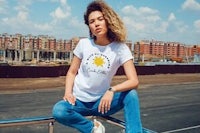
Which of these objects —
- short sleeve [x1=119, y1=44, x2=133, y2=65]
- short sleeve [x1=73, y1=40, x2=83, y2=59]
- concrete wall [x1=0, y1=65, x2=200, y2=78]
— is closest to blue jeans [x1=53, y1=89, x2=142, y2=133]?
short sleeve [x1=119, y1=44, x2=133, y2=65]

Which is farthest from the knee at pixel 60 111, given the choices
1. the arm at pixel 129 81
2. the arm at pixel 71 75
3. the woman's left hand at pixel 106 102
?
the arm at pixel 129 81

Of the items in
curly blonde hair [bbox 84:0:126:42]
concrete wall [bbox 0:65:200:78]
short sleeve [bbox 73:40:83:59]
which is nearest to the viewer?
curly blonde hair [bbox 84:0:126:42]

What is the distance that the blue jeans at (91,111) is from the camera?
9.46ft

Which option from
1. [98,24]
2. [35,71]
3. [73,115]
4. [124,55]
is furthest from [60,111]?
[35,71]

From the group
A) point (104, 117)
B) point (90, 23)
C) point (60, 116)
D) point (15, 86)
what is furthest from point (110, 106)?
point (15, 86)

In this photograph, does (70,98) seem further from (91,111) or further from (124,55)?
(124,55)

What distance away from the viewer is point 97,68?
10.5 ft

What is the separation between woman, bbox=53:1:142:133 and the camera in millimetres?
3055

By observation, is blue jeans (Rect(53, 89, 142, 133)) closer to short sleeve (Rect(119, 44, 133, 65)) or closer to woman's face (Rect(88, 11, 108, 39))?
short sleeve (Rect(119, 44, 133, 65))

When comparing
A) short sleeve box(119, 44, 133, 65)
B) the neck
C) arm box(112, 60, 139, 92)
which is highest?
the neck

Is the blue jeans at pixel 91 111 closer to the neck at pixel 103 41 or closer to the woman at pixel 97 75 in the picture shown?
the woman at pixel 97 75

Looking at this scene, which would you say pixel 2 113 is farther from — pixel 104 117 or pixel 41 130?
pixel 104 117

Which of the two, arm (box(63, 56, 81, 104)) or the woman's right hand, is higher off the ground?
arm (box(63, 56, 81, 104))

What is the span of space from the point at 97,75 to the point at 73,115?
16.7 inches
